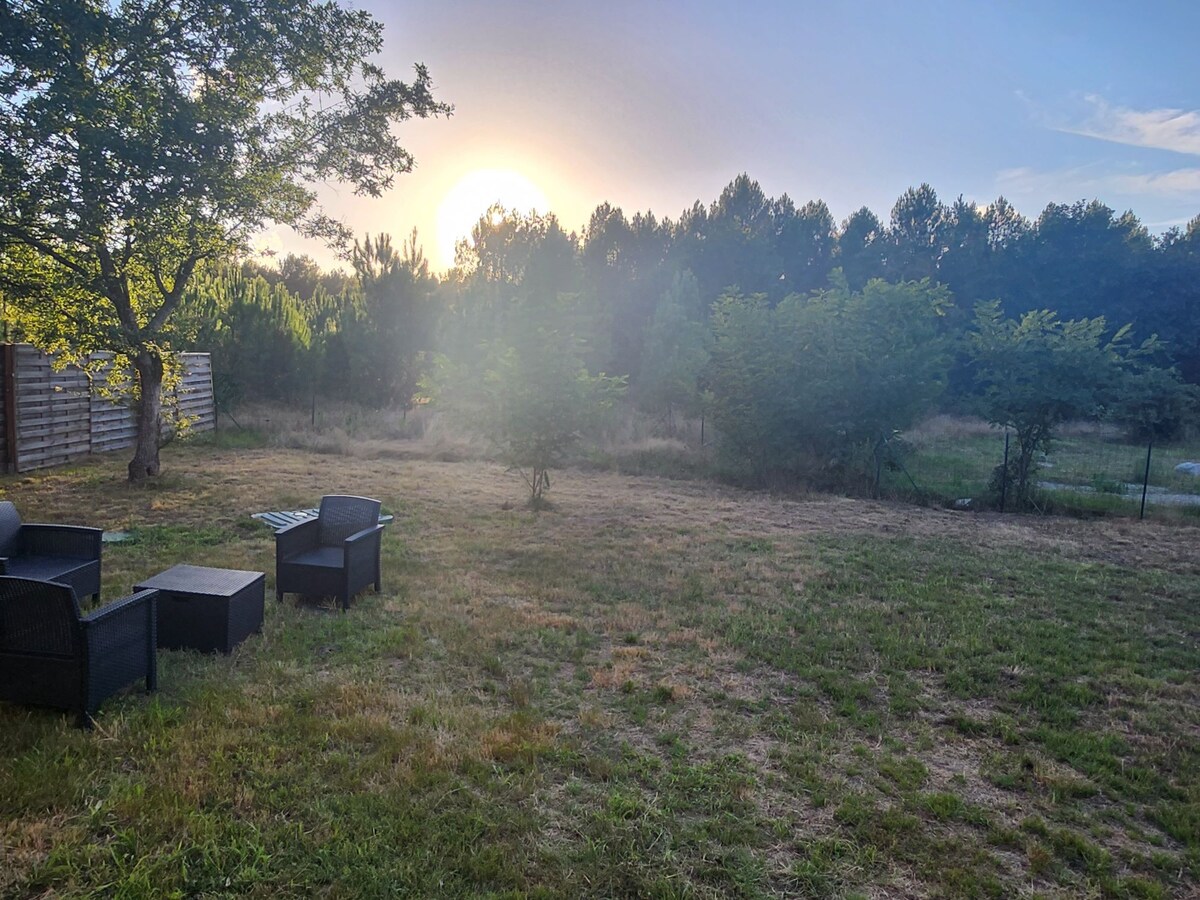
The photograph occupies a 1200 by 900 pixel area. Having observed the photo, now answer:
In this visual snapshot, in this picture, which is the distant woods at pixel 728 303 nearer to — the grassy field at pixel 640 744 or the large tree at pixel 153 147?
the large tree at pixel 153 147

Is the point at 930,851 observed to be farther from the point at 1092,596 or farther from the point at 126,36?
the point at 126,36

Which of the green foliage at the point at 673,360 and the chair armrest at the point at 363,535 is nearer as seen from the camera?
the chair armrest at the point at 363,535

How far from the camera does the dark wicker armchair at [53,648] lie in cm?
300

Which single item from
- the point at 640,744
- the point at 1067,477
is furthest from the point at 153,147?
the point at 1067,477

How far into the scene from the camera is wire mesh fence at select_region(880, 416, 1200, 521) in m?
10.1

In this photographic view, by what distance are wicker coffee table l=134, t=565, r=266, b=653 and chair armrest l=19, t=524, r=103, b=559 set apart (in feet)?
3.10

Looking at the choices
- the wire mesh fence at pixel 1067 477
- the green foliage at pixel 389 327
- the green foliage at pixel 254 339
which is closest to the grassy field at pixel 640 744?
the wire mesh fence at pixel 1067 477

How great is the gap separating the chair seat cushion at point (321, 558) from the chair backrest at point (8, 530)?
5.47ft

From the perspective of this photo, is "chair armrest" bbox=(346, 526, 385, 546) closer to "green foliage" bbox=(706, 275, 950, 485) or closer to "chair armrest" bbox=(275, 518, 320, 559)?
"chair armrest" bbox=(275, 518, 320, 559)

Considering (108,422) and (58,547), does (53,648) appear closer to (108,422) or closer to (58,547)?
(58,547)

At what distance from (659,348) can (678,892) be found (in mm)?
18754

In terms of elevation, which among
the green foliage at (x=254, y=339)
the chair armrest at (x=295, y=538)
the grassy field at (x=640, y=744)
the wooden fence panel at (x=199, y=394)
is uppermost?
the green foliage at (x=254, y=339)

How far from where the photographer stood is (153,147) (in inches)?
286

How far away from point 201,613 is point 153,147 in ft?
19.5
